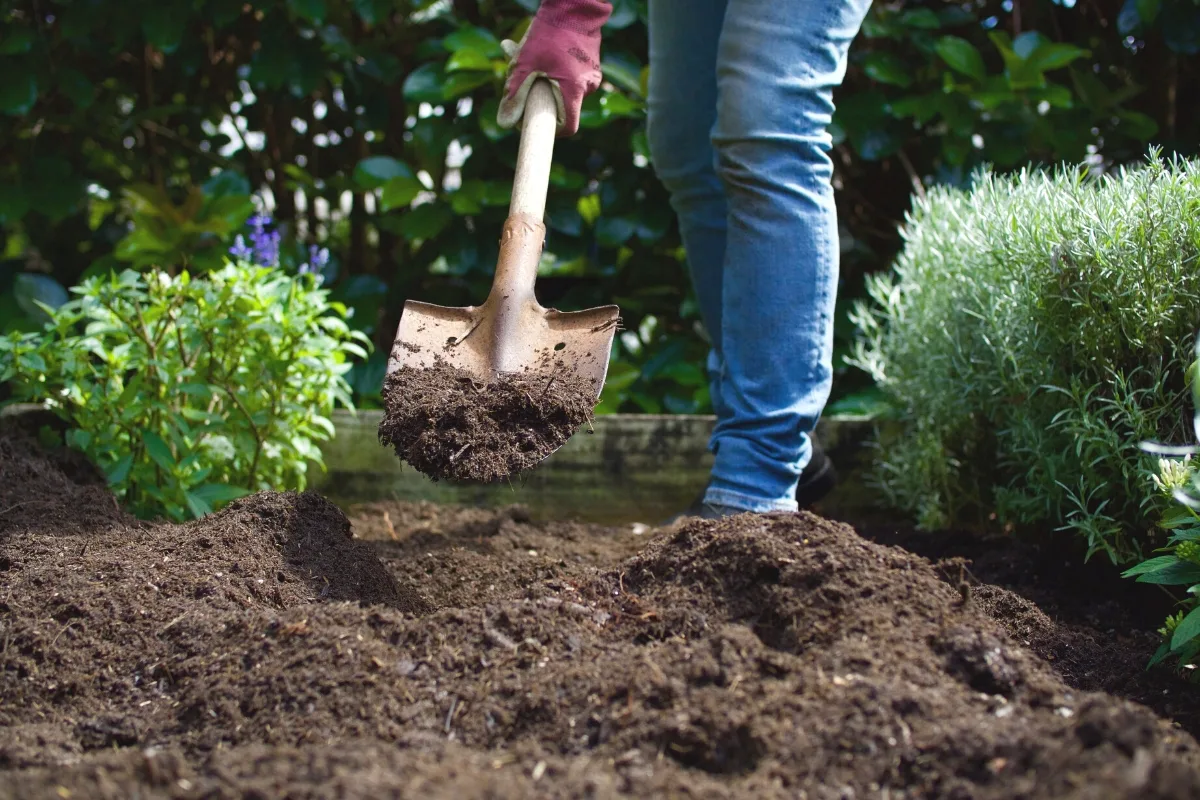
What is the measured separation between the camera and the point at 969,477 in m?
2.66

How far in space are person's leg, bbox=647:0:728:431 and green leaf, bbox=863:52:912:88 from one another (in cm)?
102

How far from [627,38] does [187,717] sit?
278 centimetres

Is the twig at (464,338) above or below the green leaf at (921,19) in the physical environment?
below

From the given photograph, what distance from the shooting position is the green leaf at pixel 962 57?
125 inches

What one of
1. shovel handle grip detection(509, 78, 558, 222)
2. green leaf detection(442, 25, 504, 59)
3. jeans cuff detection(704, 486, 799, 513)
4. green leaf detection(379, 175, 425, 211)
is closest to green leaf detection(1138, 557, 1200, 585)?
jeans cuff detection(704, 486, 799, 513)

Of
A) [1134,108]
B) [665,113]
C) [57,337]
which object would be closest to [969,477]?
[665,113]

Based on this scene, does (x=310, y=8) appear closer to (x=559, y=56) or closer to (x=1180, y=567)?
(x=559, y=56)

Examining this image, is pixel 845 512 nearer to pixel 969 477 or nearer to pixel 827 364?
pixel 969 477

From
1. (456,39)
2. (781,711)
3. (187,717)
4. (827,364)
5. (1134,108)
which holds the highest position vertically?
(1134,108)

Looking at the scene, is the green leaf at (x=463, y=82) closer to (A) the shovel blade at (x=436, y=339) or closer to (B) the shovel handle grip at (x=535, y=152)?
(B) the shovel handle grip at (x=535, y=152)

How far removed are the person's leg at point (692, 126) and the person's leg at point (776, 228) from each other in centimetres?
29

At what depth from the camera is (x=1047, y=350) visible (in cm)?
A: 213

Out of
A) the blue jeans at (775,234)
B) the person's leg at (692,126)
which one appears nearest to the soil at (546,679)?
the blue jeans at (775,234)

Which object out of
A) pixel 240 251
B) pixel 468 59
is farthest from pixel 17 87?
pixel 468 59
